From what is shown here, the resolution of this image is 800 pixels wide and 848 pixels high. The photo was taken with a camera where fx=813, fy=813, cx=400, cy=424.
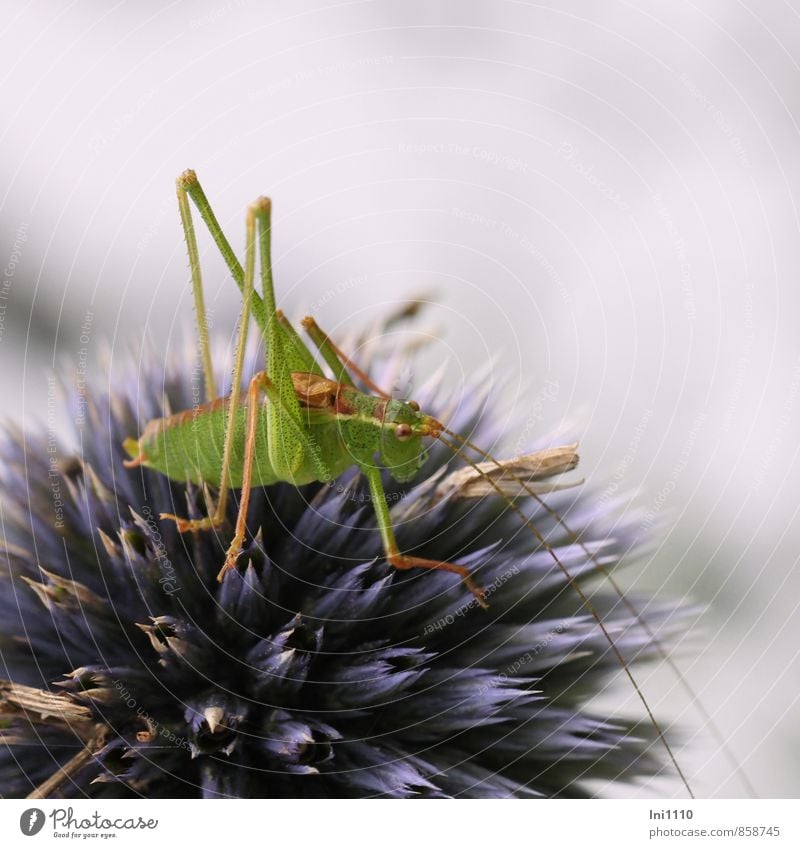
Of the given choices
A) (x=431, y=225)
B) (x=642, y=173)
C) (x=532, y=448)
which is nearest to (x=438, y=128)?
(x=431, y=225)

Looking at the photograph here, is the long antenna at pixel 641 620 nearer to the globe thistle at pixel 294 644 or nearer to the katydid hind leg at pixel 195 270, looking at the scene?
the globe thistle at pixel 294 644

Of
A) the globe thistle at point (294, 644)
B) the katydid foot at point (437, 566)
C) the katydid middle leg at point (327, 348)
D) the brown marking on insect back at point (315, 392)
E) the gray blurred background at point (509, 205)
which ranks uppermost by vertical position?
the gray blurred background at point (509, 205)

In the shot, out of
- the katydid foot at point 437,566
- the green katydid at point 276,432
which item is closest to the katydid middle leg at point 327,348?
the green katydid at point 276,432

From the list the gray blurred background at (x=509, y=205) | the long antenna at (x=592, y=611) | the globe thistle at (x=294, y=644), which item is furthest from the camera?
the gray blurred background at (x=509, y=205)

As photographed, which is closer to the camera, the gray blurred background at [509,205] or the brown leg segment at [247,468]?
the brown leg segment at [247,468]

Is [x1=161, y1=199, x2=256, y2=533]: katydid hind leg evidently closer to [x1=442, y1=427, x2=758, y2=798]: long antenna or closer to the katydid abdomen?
the katydid abdomen

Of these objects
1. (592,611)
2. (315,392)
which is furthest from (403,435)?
(592,611)

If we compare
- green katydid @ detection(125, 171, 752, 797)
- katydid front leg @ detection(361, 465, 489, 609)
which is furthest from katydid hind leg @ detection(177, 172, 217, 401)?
katydid front leg @ detection(361, 465, 489, 609)

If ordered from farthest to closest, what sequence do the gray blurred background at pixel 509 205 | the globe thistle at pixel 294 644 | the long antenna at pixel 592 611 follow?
the gray blurred background at pixel 509 205 < the long antenna at pixel 592 611 < the globe thistle at pixel 294 644
